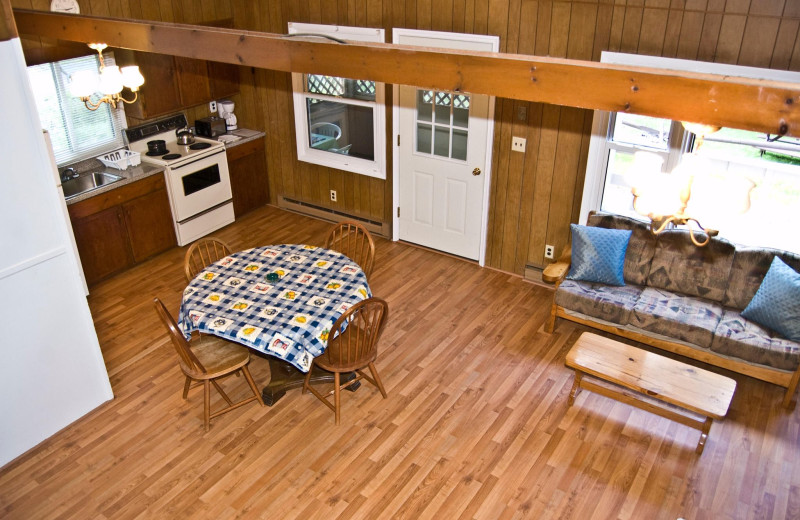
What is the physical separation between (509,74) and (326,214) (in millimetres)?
4172

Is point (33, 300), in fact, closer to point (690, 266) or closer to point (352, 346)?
point (352, 346)

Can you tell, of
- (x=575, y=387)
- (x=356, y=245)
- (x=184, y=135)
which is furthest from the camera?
(x=184, y=135)

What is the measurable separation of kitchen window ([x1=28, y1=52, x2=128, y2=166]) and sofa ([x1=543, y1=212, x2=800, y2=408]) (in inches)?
165

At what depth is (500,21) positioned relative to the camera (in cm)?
493

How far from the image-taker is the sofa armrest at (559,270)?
4770 millimetres

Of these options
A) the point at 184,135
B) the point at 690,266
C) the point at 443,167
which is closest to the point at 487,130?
the point at 443,167

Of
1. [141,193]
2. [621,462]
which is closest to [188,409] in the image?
[141,193]

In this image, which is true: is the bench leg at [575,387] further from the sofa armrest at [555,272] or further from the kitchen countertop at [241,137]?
the kitchen countertop at [241,137]

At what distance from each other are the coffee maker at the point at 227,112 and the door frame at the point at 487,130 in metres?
1.96

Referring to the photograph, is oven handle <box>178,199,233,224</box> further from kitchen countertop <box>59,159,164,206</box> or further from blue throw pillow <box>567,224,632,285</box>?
blue throw pillow <box>567,224,632,285</box>

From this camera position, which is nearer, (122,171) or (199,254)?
(199,254)

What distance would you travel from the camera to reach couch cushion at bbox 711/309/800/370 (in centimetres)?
400

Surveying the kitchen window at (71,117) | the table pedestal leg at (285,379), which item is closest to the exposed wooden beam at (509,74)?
the kitchen window at (71,117)

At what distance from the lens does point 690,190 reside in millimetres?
2359
